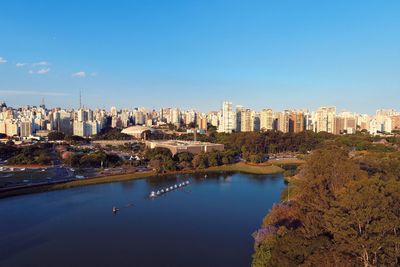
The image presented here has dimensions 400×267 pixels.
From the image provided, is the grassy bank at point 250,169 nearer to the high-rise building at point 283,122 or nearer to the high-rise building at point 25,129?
the high-rise building at point 283,122

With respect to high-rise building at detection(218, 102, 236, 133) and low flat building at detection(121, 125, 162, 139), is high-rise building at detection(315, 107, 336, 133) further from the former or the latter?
low flat building at detection(121, 125, 162, 139)

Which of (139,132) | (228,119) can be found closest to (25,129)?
(139,132)

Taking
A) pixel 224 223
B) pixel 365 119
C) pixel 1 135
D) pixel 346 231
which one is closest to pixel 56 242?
pixel 224 223

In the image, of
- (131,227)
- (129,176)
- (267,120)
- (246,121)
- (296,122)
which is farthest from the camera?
(267,120)

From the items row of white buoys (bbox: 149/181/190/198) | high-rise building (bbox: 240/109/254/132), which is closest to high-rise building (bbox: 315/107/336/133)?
high-rise building (bbox: 240/109/254/132)

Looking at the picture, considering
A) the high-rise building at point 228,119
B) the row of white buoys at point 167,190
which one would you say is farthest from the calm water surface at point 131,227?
the high-rise building at point 228,119

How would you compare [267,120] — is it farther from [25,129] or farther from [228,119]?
[25,129]

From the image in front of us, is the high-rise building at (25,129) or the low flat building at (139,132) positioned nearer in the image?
the high-rise building at (25,129)
